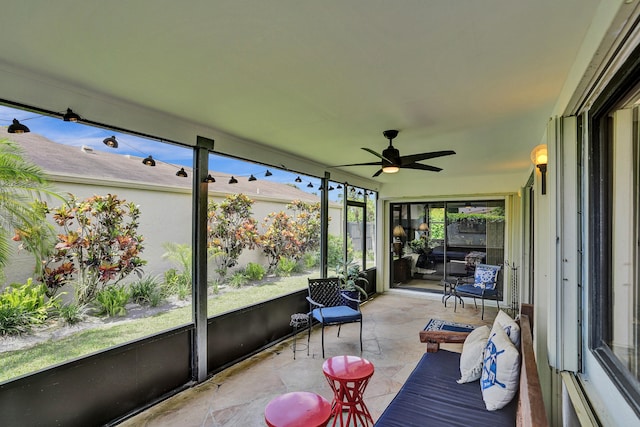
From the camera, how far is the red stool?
1.77 m

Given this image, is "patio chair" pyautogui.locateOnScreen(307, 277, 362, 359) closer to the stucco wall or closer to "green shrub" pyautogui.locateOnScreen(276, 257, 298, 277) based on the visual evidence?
"green shrub" pyautogui.locateOnScreen(276, 257, 298, 277)

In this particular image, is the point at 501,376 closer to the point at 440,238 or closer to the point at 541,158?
the point at 541,158

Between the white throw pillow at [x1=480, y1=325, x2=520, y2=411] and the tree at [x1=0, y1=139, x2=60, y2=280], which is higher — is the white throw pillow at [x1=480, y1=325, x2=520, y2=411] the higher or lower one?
the lower one

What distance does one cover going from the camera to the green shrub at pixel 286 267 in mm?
4580

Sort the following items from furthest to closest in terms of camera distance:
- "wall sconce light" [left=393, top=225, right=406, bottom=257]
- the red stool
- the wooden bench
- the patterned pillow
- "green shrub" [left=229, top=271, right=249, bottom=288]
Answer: "wall sconce light" [left=393, top=225, right=406, bottom=257]
the patterned pillow
"green shrub" [left=229, top=271, right=249, bottom=288]
the red stool
the wooden bench

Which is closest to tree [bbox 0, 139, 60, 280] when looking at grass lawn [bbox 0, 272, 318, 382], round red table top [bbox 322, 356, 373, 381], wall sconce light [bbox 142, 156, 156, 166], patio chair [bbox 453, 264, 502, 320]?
Result: grass lawn [bbox 0, 272, 318, 382]

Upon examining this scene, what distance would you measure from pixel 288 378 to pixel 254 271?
4.73 feet

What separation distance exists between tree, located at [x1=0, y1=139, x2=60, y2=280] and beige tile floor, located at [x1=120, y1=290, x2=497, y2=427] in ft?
5.07

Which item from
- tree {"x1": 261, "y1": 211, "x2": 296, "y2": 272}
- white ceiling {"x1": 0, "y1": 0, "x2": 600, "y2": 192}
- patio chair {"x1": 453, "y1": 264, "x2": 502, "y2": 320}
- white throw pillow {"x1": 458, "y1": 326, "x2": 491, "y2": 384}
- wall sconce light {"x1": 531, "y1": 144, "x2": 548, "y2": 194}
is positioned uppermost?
white ceiling {"x1": 0, "y1": 0, "x2": 600, "y2": 192}

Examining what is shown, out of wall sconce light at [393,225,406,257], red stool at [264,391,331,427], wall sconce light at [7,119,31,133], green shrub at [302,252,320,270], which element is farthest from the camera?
wall sconce light at [393,225,406,257]

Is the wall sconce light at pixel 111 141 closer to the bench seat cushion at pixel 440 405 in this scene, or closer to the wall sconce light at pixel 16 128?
the wall sconce light at pixel 16 128

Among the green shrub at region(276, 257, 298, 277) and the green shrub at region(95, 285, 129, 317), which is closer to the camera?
the green shrub at region(95, 285, 129, 317)

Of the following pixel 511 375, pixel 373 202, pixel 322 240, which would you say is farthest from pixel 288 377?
pixel 373 202

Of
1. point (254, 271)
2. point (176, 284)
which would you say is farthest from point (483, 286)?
point (176, 284)
